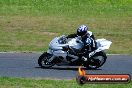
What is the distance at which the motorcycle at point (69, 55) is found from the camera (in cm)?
1866

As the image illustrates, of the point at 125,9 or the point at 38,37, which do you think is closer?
the point at 38,37

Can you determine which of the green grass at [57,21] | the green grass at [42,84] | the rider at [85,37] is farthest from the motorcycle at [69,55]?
the green grass at [42,84]

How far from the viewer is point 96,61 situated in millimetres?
19062

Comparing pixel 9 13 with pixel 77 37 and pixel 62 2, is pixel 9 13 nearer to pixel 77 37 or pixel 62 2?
pixel 62 2

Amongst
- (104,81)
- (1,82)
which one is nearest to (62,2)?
(1,82)

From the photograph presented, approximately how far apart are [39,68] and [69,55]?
114 cm

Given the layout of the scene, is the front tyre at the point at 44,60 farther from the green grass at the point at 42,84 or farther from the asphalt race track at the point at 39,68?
the green grass at the point at 42,84

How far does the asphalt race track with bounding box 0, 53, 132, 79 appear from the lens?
1711 centimetres

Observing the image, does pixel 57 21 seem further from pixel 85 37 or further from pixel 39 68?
pixel 39 68

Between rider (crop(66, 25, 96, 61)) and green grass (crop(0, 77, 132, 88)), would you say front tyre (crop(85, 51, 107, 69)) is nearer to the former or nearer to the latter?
rider (crop(66, 25, 96, 61))

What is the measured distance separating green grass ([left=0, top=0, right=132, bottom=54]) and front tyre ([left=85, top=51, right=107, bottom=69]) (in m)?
4.41

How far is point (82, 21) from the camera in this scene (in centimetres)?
3250

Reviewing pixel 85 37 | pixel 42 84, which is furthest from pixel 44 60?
pixel 42 84

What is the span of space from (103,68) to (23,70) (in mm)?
2988
